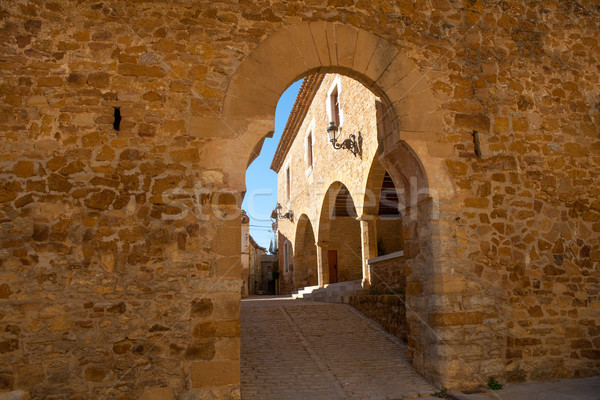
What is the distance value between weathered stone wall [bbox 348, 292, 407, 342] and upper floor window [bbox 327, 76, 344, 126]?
5.30 metres

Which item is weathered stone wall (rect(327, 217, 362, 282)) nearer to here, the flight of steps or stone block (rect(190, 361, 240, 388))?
the flight of steps

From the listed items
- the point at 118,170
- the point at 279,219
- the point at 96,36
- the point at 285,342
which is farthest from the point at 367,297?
the point at 279,219

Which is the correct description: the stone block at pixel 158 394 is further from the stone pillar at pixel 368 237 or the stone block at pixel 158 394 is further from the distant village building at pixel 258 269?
the distant village building at pixel 258 269

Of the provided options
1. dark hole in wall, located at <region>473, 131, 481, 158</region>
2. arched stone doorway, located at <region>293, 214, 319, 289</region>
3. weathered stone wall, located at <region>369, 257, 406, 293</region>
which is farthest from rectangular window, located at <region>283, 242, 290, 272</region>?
dark hole in wall, located at <region>473, 131, 481, 158</region>

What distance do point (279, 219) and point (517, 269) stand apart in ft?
50.0

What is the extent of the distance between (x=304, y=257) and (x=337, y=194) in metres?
4.23

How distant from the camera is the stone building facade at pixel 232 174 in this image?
3609mm

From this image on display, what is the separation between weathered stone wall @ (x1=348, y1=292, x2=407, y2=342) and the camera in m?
5.79

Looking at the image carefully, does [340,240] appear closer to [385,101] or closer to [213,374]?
[385,101]

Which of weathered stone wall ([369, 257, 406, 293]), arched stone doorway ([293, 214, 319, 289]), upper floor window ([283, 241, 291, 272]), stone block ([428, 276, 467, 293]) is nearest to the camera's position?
stone block ([428, 276, 467, 293])

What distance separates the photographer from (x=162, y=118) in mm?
4023

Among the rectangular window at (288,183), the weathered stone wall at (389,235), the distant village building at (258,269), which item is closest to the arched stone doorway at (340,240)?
the weathered stone wall at (389,235)

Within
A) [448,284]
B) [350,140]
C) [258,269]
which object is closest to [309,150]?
[350,140]

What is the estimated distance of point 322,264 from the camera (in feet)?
39.7
